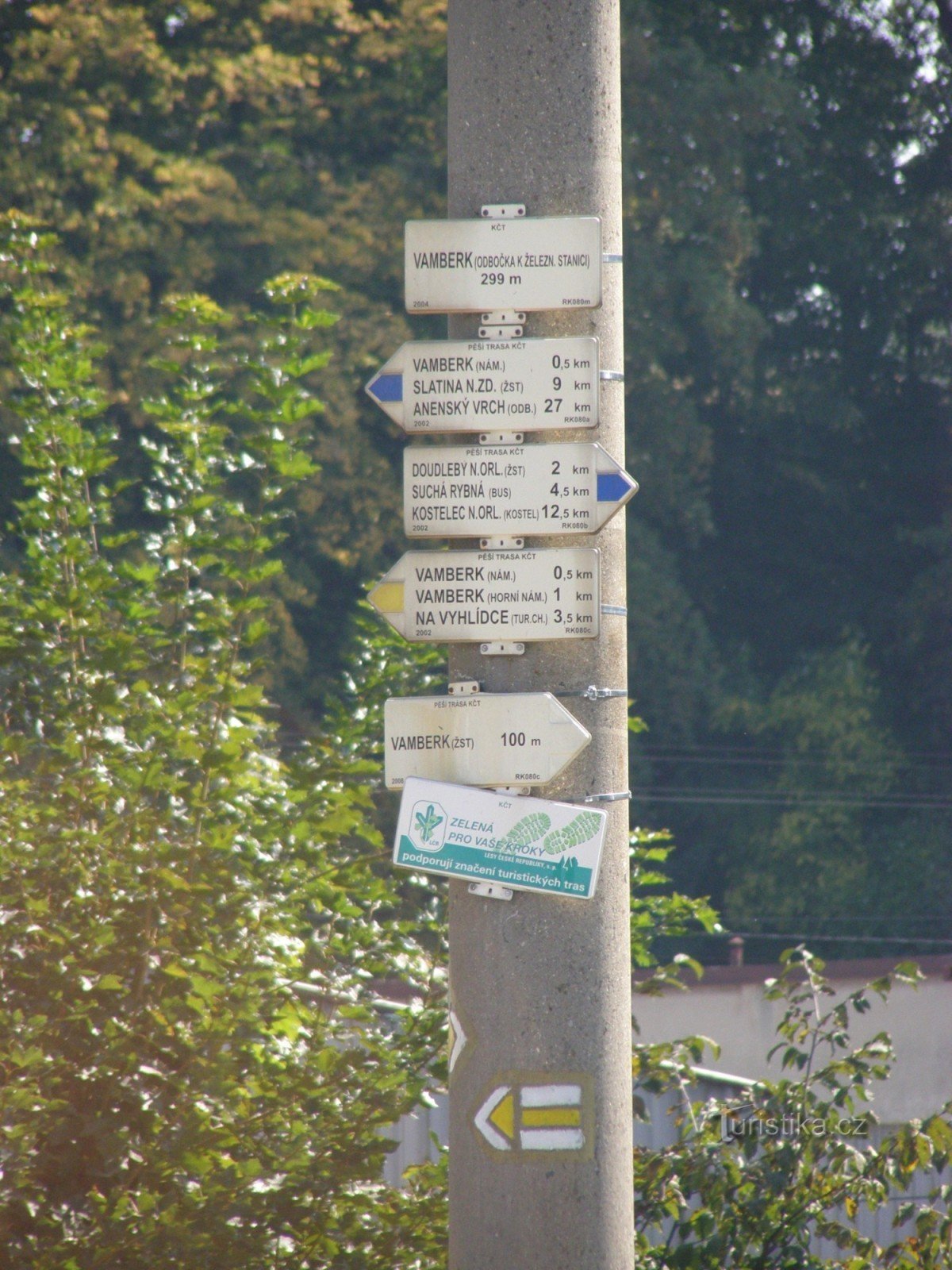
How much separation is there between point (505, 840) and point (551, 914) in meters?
0.14

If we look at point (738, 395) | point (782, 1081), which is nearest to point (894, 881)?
point (738, 395)

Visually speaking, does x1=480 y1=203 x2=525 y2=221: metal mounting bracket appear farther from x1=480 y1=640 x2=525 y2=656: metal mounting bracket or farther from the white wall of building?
the white wall of building

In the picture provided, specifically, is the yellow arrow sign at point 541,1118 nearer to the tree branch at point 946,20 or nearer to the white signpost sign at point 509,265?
the white signpost sign at point 509,265

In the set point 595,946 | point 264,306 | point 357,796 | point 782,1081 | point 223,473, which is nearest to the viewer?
point 595,946

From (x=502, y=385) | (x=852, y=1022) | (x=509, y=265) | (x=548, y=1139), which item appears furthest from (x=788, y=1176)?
(x=852, y=1022)

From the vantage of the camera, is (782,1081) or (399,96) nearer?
(782,1081)

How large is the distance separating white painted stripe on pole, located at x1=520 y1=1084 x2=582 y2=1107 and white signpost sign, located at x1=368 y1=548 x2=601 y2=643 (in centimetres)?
73

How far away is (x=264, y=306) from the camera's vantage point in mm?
21953

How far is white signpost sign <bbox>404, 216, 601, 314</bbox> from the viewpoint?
253 centimetres

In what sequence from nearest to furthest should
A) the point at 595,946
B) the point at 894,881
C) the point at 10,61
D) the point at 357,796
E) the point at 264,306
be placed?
1. the point at 595,946
2. the point at 357,796
3. the point at 10,61
4. the point at 264,306
5. the point at 894,881

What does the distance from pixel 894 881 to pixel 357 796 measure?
85.9 feet

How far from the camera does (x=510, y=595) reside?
2506 mm

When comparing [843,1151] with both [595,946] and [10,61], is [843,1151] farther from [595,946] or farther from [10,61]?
[10,61]

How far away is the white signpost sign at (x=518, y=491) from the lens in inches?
98.5
